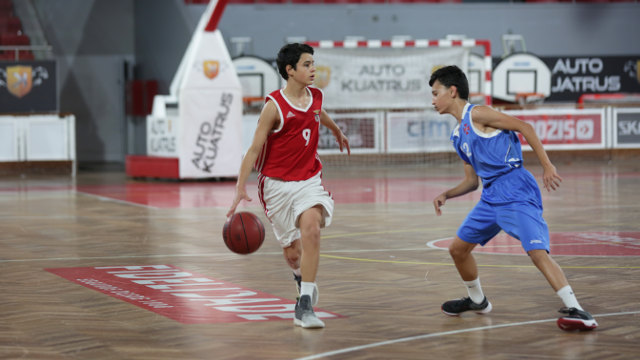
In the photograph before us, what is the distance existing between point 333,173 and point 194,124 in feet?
14.5

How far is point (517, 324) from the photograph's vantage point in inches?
251

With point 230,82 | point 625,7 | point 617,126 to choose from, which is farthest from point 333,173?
point 625,7

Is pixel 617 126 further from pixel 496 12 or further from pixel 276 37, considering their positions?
pixel 276 37

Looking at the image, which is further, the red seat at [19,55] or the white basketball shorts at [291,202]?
the red seat at [19,55]

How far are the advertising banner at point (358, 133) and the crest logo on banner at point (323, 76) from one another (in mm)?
898

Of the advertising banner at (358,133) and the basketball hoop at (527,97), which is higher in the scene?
the basketball hoop at (527,97)

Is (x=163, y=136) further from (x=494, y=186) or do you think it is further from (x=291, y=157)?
(x=494, y=186)

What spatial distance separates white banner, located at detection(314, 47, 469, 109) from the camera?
26406mm

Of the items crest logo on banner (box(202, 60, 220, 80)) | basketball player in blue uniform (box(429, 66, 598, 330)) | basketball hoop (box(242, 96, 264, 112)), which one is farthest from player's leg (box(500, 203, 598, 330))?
basketball hoop (box(242, 96, 264, 112))

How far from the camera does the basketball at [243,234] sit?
684 cm

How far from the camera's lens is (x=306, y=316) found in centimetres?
627

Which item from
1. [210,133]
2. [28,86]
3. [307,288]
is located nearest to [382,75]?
[210,133]

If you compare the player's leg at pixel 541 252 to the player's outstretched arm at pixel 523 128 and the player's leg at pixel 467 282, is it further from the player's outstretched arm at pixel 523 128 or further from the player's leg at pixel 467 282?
the player's leg at pixel 467 282

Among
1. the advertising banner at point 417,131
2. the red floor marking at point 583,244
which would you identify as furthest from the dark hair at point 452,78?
the advertising banner at point 417,131
